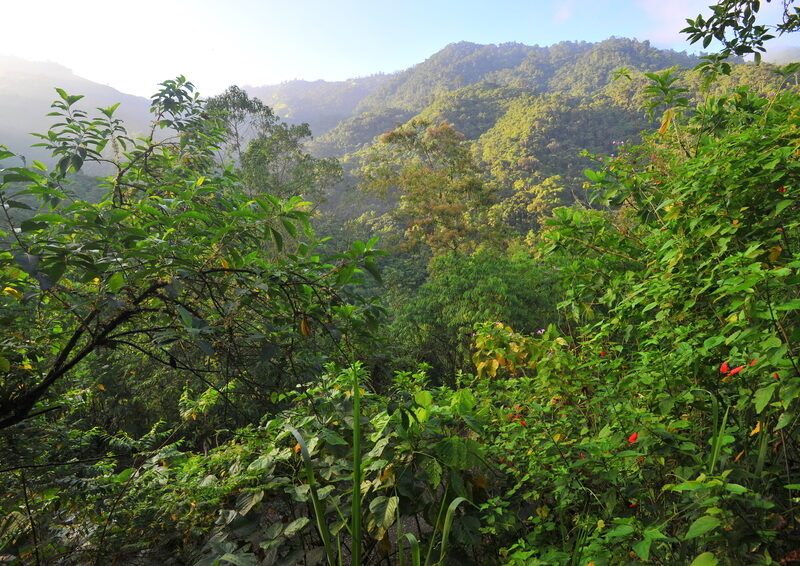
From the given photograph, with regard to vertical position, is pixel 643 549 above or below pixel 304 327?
below

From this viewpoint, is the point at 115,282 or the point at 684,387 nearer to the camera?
the point at 115,282

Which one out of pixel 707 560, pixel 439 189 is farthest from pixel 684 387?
pixel 439 189

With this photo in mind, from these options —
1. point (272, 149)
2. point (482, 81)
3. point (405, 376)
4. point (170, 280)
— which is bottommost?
point (405, 376)

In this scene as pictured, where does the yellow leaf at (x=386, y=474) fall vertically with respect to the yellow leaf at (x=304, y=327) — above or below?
below

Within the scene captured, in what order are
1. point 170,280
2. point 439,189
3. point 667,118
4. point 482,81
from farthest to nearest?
point 482,81 < point 439,189 < point 667,118 < point 170,280

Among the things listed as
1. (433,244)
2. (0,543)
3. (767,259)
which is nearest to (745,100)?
(767,259)

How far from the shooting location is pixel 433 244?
10625mm

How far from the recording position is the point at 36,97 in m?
50.5

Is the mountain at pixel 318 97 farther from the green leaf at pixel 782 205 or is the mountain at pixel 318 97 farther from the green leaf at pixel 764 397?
the green leaf at pixel 764 397

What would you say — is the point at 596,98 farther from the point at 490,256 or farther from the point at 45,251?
the point at 45,251

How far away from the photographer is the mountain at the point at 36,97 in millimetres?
44441

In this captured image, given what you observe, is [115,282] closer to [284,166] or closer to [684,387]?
[684,387]

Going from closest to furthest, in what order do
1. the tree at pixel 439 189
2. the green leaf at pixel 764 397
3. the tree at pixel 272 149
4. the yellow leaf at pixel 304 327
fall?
the green leaf at pixel 764 397, the yellow leaf at pixel 304 327, the tree at pixel 439 189, the tree at pixel 272 149

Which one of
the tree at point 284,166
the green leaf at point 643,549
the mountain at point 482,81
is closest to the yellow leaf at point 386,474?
the green leaf at point 643,549
